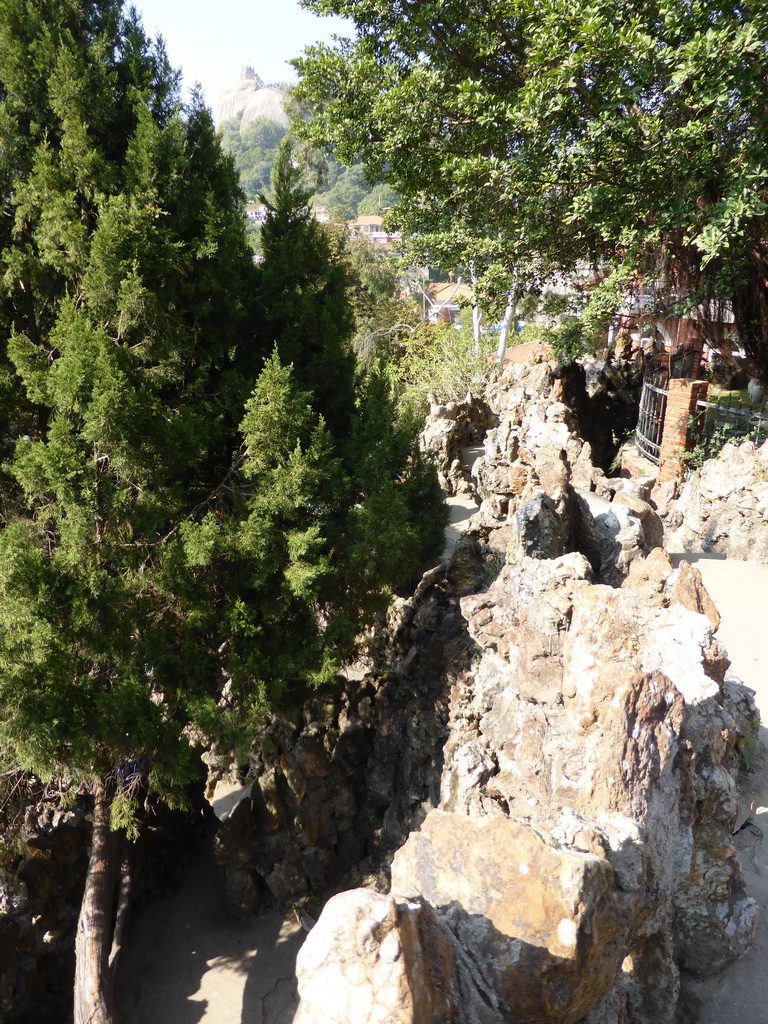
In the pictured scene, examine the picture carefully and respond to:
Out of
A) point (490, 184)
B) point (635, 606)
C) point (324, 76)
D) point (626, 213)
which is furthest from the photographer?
point (324, 76)

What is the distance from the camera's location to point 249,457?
6.13 m

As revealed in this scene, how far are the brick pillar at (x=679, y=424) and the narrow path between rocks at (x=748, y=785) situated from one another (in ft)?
8.60

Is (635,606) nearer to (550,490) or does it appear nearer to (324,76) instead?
(550,490)

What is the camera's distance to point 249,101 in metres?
146

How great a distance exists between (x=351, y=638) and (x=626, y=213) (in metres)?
6.14

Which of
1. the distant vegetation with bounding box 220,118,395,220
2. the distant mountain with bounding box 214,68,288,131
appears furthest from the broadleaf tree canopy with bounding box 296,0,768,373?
the distant mountain with bounding box 214,68,288,131

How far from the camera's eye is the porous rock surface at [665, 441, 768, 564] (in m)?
8.43

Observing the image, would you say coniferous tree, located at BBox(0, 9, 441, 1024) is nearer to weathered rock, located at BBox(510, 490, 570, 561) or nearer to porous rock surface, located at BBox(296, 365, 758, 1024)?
weathered rock, located at BBox(510, 490, 570, 561)

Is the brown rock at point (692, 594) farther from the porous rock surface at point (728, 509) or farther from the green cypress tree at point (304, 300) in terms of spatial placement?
the porous rock surface at point (728, 509)

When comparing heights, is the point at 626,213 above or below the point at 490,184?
below

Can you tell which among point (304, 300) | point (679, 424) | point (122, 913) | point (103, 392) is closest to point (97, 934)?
point (122, 913)

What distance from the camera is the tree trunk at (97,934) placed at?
5.75m

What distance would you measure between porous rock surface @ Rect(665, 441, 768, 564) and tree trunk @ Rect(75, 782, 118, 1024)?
25.1 ft

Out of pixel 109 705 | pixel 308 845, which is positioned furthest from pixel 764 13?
pixel 308 845
